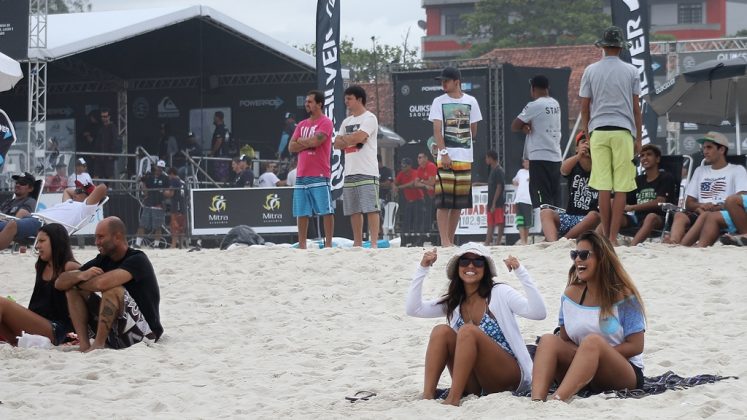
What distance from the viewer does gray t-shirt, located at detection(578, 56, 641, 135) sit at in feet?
34.5

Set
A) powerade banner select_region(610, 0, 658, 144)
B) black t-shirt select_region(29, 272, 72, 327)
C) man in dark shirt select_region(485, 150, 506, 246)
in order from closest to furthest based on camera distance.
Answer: black t-shirt select_region(29, 272, 72, 327) → powerade banner select_region(610, 0, 658, 144) → man in dark shirt select_region(485, 150, 506, 246)

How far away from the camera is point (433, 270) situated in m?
10.6

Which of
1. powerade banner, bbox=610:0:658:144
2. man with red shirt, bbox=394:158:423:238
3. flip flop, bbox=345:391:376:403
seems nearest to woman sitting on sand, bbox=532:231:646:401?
flip flop, bbox=345:391:376:403

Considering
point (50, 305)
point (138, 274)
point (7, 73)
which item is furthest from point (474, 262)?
point (7, 73)

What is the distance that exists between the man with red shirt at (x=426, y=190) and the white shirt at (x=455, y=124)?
22.4 ft

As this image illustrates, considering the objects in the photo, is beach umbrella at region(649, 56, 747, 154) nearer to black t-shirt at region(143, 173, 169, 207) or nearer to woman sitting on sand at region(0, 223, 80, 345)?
woman sitting on sand at region(0, 223, 80, 345)

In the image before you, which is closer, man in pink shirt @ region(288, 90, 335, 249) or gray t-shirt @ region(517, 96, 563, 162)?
gray t-shirt @ region(517, 96, 563, 162)

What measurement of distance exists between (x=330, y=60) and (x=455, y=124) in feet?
19.9

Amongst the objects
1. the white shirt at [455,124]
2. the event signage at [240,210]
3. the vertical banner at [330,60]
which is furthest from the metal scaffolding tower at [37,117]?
the white shirt at [455,124]

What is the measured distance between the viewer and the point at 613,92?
10547 millimetres

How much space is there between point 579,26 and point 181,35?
123ft

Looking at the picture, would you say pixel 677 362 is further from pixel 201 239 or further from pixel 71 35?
pixel 71 35

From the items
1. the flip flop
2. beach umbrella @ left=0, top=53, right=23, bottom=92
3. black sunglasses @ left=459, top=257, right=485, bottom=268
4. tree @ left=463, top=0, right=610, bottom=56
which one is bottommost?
the flip flop

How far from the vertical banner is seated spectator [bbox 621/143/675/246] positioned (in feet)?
20.6
